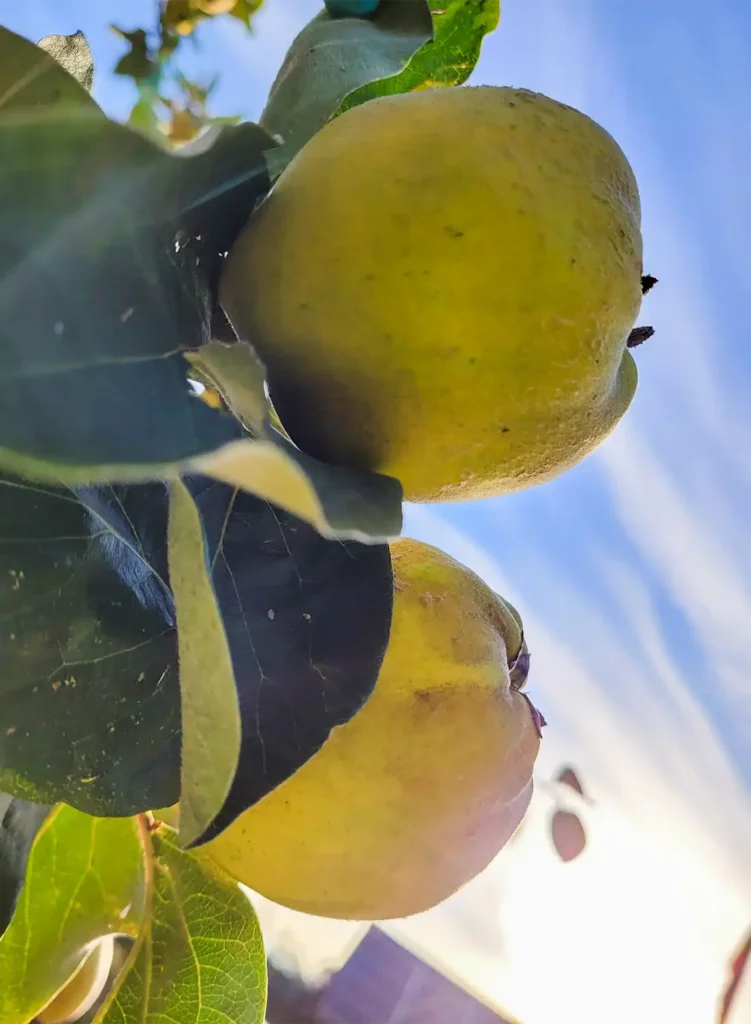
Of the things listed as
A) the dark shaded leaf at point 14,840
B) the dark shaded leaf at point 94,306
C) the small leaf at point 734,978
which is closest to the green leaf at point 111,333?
the dark shaded leaf at point 94,306

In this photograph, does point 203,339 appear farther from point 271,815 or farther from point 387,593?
point 271,815

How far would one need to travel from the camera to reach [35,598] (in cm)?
32

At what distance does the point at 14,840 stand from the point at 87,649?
16cm

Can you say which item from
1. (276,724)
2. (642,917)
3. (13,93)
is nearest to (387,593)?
(276,724)

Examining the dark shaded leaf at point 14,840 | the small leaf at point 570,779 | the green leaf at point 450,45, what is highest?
the green leaf at point 450,45

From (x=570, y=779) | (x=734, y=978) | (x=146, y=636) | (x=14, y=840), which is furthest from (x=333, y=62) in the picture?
(x=734, y=978)

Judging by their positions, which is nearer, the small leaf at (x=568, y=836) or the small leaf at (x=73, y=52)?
the small leaf at (x=73, y=52)

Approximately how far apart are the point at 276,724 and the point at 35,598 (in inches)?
4.2

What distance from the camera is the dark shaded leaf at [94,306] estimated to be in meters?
0.20

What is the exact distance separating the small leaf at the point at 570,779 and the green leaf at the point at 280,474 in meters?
1.15

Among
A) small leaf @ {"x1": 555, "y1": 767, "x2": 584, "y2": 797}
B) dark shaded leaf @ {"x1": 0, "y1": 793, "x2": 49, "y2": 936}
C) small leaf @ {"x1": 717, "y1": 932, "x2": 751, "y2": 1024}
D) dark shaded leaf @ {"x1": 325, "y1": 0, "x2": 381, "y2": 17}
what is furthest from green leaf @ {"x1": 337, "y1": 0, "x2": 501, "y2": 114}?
small leaf @ {"x1": 717, "y1": 932, "x2": 751, "y2": 1024}

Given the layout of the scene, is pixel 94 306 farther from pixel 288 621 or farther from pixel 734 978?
pixel 734 978

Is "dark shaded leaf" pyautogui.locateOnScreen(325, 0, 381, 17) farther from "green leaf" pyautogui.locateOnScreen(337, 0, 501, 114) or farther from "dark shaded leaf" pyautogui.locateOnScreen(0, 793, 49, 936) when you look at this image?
"dark shaded leaf" pyautogui.locateOnScreen(0, 793, 49, 936)

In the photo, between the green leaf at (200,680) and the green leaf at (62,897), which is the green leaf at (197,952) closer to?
the green leaf at (62,897)
